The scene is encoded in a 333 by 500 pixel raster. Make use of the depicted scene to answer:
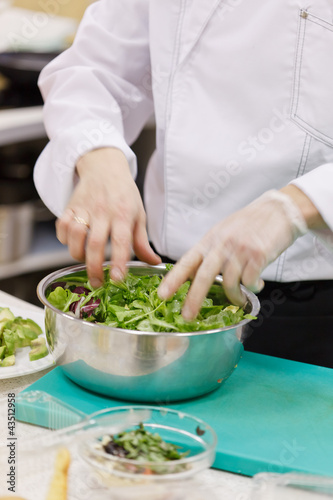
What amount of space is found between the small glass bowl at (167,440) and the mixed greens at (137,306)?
0.15 meters

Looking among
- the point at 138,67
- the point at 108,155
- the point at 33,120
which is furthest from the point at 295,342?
the point at 33,120

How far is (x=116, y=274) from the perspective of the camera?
92 cm

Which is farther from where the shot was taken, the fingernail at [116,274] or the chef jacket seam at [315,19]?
the chef jacket seam at [315,19]

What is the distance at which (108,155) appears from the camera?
3.67 ft

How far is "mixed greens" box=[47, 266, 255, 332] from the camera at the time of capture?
902 millimetres

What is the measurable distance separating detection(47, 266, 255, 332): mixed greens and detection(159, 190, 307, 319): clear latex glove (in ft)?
0.19

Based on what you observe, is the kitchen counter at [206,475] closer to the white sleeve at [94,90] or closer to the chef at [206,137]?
the chef at [206,137]

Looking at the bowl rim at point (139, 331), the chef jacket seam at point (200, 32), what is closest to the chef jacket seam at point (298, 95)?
the chef jacket seam at point (200, 32)

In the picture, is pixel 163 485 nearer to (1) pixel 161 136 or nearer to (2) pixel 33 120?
(1) pixel 161 136

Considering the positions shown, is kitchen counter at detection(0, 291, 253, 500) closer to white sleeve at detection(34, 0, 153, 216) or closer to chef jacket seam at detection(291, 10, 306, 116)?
white sleeve at detection(34, 0, 153, 216)

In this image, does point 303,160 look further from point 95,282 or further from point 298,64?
point 95,282

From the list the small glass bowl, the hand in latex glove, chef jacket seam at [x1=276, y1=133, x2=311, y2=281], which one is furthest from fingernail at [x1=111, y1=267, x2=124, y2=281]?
chef jacket seam at [x1=276, y1=133, x2=311, y2=281]

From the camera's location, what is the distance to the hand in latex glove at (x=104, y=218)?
0.96 meters

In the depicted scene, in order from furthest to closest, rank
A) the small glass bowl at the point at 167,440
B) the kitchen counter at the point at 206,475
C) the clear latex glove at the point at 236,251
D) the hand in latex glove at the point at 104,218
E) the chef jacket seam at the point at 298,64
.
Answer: the chef jacket seam at the point at 298,64 → the hand in latex glove at the point at 104,218 → the clear latex glove at the point at 236,251 → the kitchen counter at the point at 206,475 → the small glass bowl at the point at 167,440
